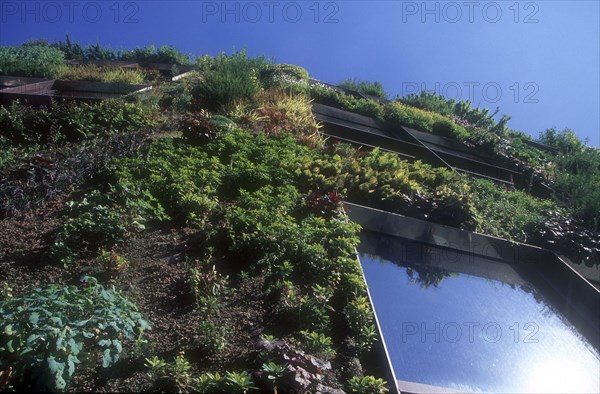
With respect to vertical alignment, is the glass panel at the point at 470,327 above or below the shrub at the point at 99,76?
below

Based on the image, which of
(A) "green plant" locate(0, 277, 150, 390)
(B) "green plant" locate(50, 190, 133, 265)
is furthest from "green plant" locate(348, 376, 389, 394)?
(B) "green plant" locate(50, 190, 133, 265)

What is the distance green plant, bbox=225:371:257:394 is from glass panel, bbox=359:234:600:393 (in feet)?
4.97

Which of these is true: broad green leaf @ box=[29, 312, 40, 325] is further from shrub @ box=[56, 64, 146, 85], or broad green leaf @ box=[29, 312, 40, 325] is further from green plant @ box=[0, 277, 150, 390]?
shrub @ box=[56, 64, 146, 85]

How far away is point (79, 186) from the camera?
6570 millimetres

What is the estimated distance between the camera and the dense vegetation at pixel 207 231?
11.0ft

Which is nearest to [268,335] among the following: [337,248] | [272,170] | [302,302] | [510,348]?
[302,302]

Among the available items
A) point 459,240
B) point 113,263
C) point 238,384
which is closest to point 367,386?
point 238,384

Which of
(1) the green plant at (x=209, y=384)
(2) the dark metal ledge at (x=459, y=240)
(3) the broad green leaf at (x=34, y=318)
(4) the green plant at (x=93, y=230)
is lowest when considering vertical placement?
(1) the green plant at (x=209, y=384)

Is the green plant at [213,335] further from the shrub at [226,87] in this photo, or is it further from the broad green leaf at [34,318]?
the shrub at [226,87]

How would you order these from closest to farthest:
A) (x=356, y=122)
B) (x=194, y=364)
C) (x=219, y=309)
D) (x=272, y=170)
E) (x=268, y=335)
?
(x=194, y=364) → (x=268, y=335) → (x=219, y=309) → (x=272, y=170) → (x=356, y=122)

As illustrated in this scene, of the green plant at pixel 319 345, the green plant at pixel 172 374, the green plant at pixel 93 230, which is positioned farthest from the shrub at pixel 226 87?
the green plant at pixel 172 374

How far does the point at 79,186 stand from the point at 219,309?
345cm

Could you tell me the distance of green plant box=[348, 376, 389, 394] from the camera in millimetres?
3584

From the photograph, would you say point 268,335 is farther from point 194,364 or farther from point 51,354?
point 51,354
